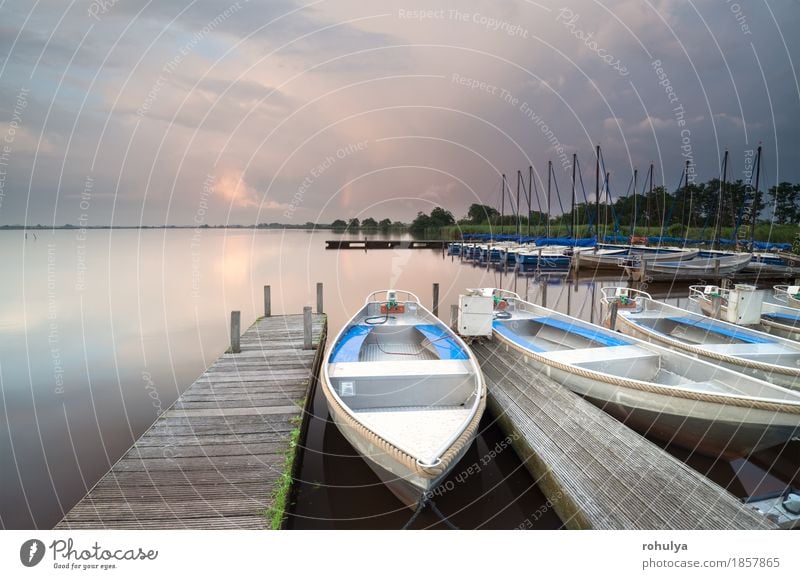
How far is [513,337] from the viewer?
7977 mm

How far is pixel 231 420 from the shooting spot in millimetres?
5504

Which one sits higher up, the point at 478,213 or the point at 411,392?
the point at 478,213

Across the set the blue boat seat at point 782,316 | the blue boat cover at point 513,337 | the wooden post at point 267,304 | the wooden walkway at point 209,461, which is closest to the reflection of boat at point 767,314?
the blue boat seat at point 782,316

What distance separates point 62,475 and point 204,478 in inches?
115

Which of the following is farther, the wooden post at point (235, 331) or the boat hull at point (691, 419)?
the wooden post at point (235, 331)

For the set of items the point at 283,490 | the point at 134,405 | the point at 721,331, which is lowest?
the point at 134,405

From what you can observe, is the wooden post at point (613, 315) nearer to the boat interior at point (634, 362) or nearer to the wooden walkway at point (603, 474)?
the boat interior at point (634, 362)

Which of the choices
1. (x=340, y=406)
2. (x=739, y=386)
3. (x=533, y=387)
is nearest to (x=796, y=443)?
(x=739, y=386)

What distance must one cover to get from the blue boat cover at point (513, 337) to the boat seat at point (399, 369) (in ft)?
6.17

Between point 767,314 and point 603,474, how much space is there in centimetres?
985

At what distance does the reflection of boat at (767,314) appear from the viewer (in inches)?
368

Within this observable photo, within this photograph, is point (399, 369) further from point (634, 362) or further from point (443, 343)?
point (634, 362)

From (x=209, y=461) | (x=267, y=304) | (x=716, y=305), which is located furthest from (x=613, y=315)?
(x=267, y=304)

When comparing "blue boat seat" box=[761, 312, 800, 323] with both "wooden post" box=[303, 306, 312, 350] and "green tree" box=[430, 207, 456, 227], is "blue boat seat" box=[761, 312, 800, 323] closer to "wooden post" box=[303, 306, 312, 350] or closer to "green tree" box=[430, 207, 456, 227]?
"wooden post" box=[303, 306, 312, 350]
